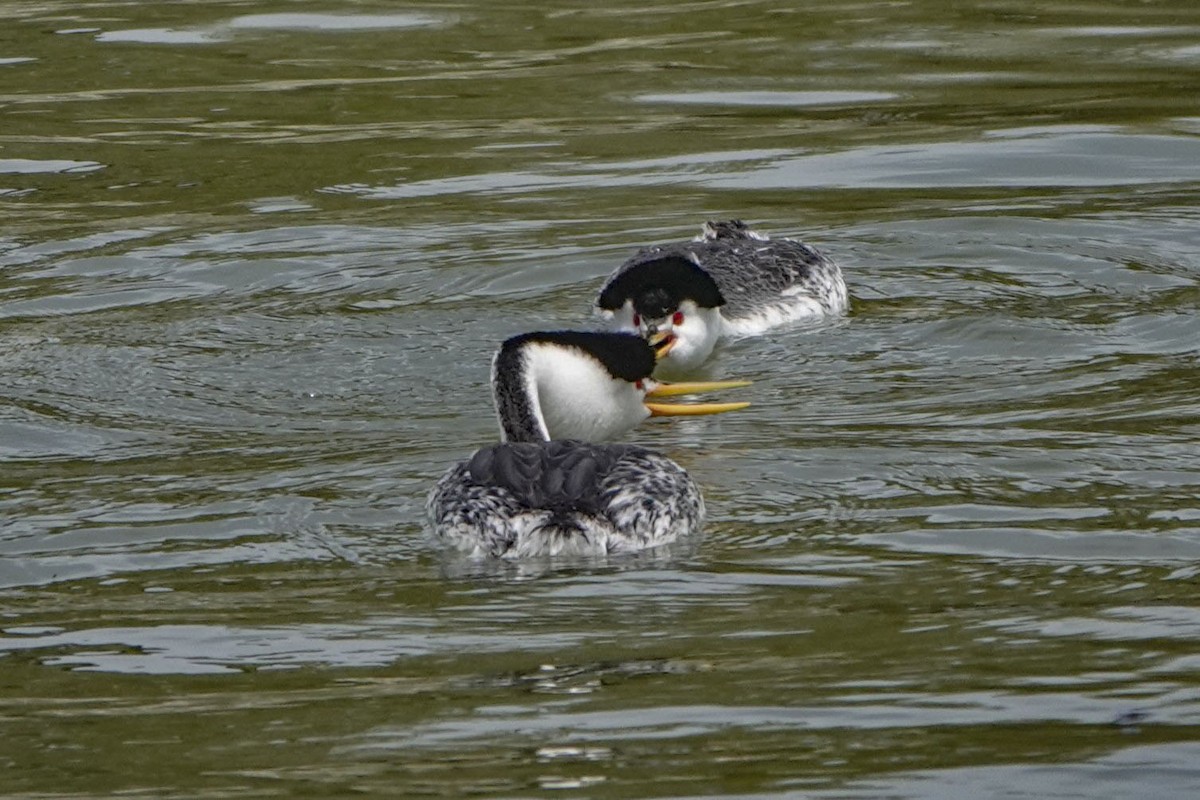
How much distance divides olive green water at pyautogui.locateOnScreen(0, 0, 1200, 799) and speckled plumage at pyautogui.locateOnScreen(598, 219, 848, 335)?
0.22 m

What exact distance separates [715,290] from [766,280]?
32.6 inches

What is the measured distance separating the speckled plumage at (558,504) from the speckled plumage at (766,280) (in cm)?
383

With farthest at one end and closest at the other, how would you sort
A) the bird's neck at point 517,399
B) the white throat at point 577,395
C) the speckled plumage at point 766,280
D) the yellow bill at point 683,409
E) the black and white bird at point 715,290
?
the speckled plumage at point 766,280
the black and white bird at point 715,290
the yellow bill at point 683,409
the white throat at point 577,395
the bird's neck at point 517,399

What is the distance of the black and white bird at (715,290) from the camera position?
12.0 m

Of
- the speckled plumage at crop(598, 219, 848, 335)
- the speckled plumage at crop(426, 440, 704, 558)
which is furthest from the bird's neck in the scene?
the speckled plumage at crop(598, 219, 848, 335)

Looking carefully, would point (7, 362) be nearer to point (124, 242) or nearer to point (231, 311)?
point (231, 311)

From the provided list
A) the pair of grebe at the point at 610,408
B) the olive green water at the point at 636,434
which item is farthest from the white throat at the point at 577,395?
→ the olive green water at the point at 636,434

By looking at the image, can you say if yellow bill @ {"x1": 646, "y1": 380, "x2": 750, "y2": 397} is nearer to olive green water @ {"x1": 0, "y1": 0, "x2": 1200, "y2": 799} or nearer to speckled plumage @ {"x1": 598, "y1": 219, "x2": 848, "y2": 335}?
olive green water @ {"x1": 0, "y1": 0, "x2": 1200, "y2": 799}

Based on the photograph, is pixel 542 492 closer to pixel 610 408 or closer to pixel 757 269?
pixel 610 408

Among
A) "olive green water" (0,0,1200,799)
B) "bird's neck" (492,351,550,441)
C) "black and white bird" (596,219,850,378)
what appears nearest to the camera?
"olive green water" (0,0,1200,799)

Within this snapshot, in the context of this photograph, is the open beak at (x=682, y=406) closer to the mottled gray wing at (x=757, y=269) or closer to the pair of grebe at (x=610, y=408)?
the pair of grebe at (x=610, y=408)

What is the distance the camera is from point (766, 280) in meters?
12.9

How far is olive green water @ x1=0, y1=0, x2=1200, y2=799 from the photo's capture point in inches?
250

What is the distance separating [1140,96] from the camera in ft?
58.5
